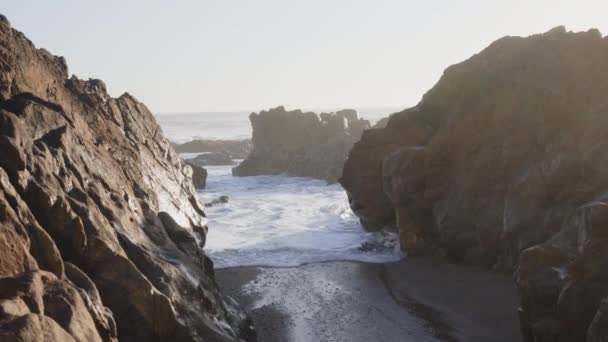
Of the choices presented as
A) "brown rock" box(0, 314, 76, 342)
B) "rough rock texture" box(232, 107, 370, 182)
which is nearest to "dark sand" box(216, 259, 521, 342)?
"brown rock" box(0, 314, 76, 342)

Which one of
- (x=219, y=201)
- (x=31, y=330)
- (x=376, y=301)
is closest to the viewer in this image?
(x=31, y=330)

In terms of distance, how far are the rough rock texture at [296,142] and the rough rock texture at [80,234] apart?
180ft

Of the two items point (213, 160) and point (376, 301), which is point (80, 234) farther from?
point (213, 160)

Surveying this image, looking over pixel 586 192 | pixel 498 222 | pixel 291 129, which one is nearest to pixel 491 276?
pixel 498 222

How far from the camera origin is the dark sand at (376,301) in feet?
66.2

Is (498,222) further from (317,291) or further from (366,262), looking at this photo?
(317,291)

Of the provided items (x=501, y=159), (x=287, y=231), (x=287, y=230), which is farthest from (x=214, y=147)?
(x=501, y=159)

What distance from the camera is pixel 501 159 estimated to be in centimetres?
2911

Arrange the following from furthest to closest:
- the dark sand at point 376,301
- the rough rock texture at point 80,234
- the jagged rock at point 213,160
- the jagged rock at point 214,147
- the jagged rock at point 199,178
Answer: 1. the jagged rock at point 214,147
2. the jagged rock at point 213,160
3. the jagged rock at point 199,178
4. the dark sand at point 376,301
5. the rough rock texture at point 80,234

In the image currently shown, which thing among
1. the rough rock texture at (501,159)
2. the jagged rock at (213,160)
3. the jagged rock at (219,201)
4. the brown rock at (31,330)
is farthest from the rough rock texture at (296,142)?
the brown rock at (31,330)

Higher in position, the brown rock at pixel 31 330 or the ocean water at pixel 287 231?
the brown rock at pixel 31 330

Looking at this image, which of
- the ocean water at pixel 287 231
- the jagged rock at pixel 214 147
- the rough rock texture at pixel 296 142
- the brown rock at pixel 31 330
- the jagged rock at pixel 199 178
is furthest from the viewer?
the jagged rock at pixel 214 147

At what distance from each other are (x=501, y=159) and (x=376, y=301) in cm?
983

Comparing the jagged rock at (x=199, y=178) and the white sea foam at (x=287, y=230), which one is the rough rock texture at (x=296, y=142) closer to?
the white sea foam at (x=287, y=230)
